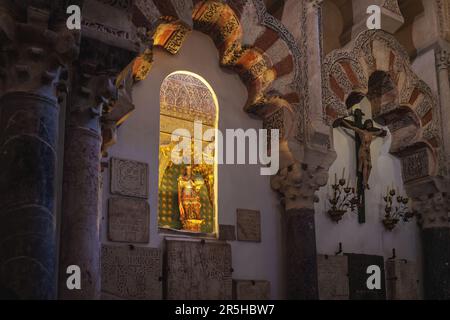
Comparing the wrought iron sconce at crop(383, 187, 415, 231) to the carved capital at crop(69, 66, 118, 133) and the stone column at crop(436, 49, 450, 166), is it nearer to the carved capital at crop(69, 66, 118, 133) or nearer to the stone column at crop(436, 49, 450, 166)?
the stone column at crop(436, 49, 450, 166)

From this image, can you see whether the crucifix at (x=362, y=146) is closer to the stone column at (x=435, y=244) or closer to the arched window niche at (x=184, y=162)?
the stone column at (x=435, y=244)

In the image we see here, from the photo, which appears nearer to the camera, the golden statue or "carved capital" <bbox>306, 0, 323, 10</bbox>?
the golden statue

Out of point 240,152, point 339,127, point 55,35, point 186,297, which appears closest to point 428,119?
point 339,127

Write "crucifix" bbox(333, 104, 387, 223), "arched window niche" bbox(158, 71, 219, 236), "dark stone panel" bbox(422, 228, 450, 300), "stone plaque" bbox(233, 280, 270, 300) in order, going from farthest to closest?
"dark stone panel" bbox(422, 228, 450, 300), "crucifix" bbox(333, 104, 387, 223), "arched window niche" bbox(158, 71, 219, 236), "stone plaque" bbox(233, 280, 270, 300)

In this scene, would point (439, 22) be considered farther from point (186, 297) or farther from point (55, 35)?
point (55, 35)

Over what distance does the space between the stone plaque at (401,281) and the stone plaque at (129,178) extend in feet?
10.9

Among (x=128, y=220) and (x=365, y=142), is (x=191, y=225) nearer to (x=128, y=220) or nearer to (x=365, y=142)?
(x=128, y=220)

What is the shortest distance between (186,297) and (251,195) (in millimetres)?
1336

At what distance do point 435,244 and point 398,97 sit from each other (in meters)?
1.84

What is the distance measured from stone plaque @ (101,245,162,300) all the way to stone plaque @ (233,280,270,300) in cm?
84

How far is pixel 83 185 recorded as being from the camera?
3643 mm

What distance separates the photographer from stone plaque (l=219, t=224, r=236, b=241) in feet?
18.1

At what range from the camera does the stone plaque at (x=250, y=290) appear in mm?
5402

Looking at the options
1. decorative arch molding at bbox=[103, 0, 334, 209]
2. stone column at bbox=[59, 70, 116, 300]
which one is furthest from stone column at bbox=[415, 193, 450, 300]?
stone column at bbox=[59, 70, 116, 300]
